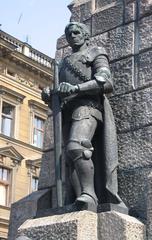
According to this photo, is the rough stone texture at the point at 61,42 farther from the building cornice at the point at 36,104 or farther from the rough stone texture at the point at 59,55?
the building cornice at the point at 36,104

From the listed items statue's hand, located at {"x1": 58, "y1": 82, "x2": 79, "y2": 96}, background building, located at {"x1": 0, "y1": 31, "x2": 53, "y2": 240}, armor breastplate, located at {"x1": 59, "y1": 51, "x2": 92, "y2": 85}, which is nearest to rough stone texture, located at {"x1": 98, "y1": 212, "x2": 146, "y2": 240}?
statue's hand, located at {"x1": 58, "y1": 82, "x2": 79, "y2": 96}

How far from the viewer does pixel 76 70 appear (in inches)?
218

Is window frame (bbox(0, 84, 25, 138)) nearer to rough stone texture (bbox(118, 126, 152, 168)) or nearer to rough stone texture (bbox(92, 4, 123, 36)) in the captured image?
rough stone texture (bbox(92, 4, 123, 36))

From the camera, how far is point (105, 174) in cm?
522

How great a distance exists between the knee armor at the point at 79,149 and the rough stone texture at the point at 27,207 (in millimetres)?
1008

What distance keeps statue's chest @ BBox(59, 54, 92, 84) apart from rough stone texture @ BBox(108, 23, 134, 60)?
0.58 m

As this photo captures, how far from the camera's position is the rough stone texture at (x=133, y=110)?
555 cm

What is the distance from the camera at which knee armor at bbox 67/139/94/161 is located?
16.7ft

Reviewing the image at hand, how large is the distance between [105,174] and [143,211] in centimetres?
48

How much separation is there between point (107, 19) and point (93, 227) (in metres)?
2.57

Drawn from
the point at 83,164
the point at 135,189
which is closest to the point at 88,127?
the point at 83,164

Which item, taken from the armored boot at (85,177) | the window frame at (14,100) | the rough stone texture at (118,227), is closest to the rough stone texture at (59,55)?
the armored boot at (85,177)

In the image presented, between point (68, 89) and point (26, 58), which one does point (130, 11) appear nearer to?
point (68, 89)

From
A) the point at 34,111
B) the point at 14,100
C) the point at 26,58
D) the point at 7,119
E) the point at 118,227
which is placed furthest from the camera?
the point at 34,111
